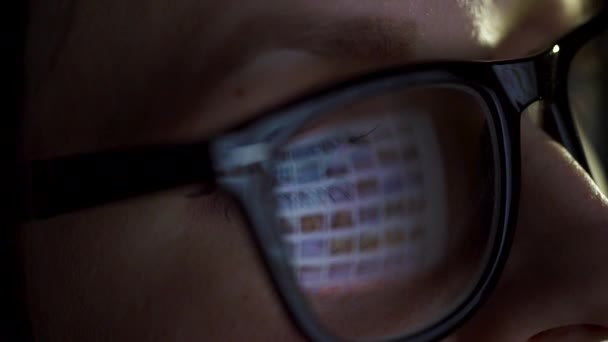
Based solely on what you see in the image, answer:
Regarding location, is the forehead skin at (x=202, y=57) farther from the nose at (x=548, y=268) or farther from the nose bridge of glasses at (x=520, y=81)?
the nose at (x=548, y=268)

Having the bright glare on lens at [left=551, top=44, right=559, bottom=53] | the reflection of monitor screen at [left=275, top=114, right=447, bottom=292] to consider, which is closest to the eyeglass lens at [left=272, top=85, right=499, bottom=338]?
the reflection of monitor screen at [left=275, top=114, right=447, bottom=292]

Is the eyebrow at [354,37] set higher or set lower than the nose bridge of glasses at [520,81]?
higher

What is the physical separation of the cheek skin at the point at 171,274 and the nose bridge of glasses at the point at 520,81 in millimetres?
278

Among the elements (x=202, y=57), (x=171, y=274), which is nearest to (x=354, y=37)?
(x=202, y=57)

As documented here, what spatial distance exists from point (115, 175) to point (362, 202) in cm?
Answer: 19

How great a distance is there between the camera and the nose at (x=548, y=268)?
0.56m

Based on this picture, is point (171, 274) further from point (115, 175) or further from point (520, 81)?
point (520, 81)

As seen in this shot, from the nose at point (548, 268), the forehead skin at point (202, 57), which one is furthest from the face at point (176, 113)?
the nose at point (548, 268)

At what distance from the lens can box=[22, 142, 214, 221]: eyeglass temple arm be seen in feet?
1.50

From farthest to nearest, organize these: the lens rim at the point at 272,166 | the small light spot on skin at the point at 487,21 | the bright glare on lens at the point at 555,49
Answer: the bright glare on lens at the point at 555,49
the small light spot on skin at the point at 487,21
the lens rim at the point at 272,166

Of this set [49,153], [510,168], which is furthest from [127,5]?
[510,168]

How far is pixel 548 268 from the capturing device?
0.57 m

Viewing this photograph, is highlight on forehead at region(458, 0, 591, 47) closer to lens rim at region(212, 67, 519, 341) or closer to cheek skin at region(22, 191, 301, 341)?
lens rim at region(212, 67, 519, 341)

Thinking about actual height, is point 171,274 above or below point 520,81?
below
